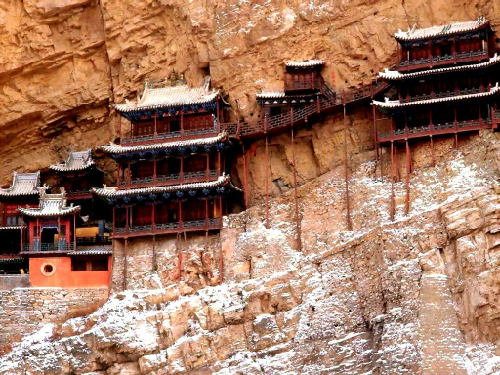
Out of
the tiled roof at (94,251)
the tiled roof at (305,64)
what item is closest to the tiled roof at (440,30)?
the tiled roof at (305,64)

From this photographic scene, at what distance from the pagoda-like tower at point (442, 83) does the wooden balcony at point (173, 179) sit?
360 inches

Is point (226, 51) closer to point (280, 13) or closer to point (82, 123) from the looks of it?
point (280, 13)

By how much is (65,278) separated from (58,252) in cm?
154

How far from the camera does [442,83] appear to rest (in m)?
63.1

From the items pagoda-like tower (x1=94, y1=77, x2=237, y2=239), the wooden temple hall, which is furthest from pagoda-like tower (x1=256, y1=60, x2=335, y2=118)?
the wooden temple hall

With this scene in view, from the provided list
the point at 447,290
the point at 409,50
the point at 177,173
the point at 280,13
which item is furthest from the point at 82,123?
the point at 447,290

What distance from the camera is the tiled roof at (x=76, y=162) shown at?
72.1m

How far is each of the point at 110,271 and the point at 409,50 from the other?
18938 mm

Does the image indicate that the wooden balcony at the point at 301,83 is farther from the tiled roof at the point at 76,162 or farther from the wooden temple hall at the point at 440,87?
the tiled roof at the point at 76,162

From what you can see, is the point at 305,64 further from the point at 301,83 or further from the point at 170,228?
the point at 170,228

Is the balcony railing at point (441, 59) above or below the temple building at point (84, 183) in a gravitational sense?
above

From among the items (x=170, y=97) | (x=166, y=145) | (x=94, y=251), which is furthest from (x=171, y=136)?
(x=94, y=251)

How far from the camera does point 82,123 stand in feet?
244

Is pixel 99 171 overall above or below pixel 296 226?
above
